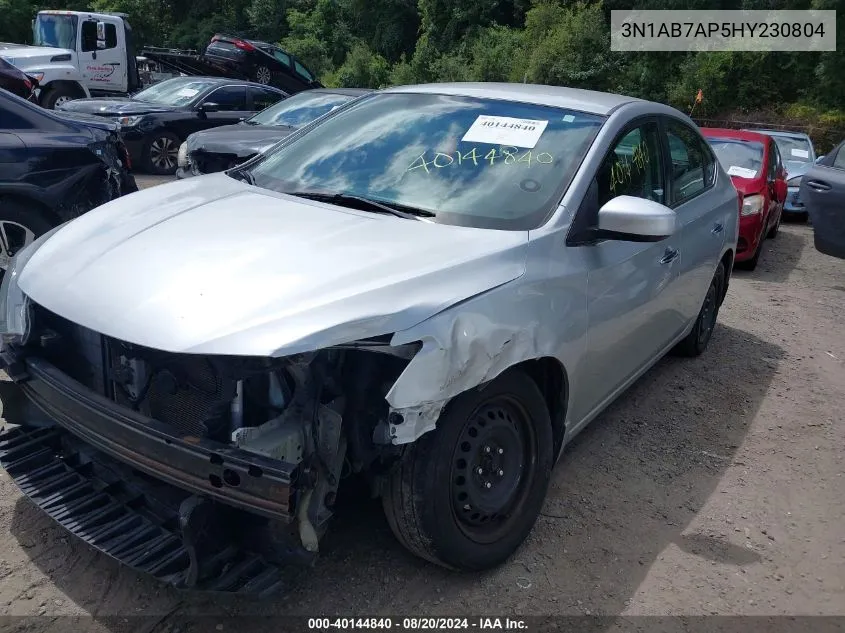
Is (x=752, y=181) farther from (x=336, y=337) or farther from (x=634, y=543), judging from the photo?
(x=336, y=337)

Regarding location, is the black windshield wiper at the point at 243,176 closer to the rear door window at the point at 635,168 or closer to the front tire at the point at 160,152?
the rear door window at the point at 635,168

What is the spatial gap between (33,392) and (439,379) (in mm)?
1535

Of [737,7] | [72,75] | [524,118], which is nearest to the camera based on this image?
[524,118]

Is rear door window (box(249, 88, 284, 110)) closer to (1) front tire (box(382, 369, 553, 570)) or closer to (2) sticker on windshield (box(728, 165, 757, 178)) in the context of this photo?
(2) sticker on windshield (box(728, 165, 757, 178))

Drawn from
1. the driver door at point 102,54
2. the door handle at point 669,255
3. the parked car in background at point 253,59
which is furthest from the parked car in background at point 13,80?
the door handle at point 669,255

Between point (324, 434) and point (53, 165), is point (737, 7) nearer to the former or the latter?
point (53, 165)

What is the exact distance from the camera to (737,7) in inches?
947

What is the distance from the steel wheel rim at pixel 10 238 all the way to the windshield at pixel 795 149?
11.7 meters

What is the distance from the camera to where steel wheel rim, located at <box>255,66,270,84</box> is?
66.9 feet

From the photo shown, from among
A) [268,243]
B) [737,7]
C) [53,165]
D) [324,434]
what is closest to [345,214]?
[268,243]

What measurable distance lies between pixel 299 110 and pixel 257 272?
8.25 m

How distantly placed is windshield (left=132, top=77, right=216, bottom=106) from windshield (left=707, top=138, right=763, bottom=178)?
25.4ft

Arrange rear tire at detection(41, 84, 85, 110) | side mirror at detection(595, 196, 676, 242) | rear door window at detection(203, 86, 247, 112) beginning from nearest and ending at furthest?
side mirror at detection(595, 196, 676, 242)
rear door window at detection(203, 86, 247, 112)
rear tire at detection(41, 84, 85, 110)

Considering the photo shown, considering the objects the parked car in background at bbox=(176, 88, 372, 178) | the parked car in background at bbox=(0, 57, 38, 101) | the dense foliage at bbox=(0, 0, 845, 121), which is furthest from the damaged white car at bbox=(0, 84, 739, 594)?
the dense foliage at bbox=(0, 0, 845, 121)
